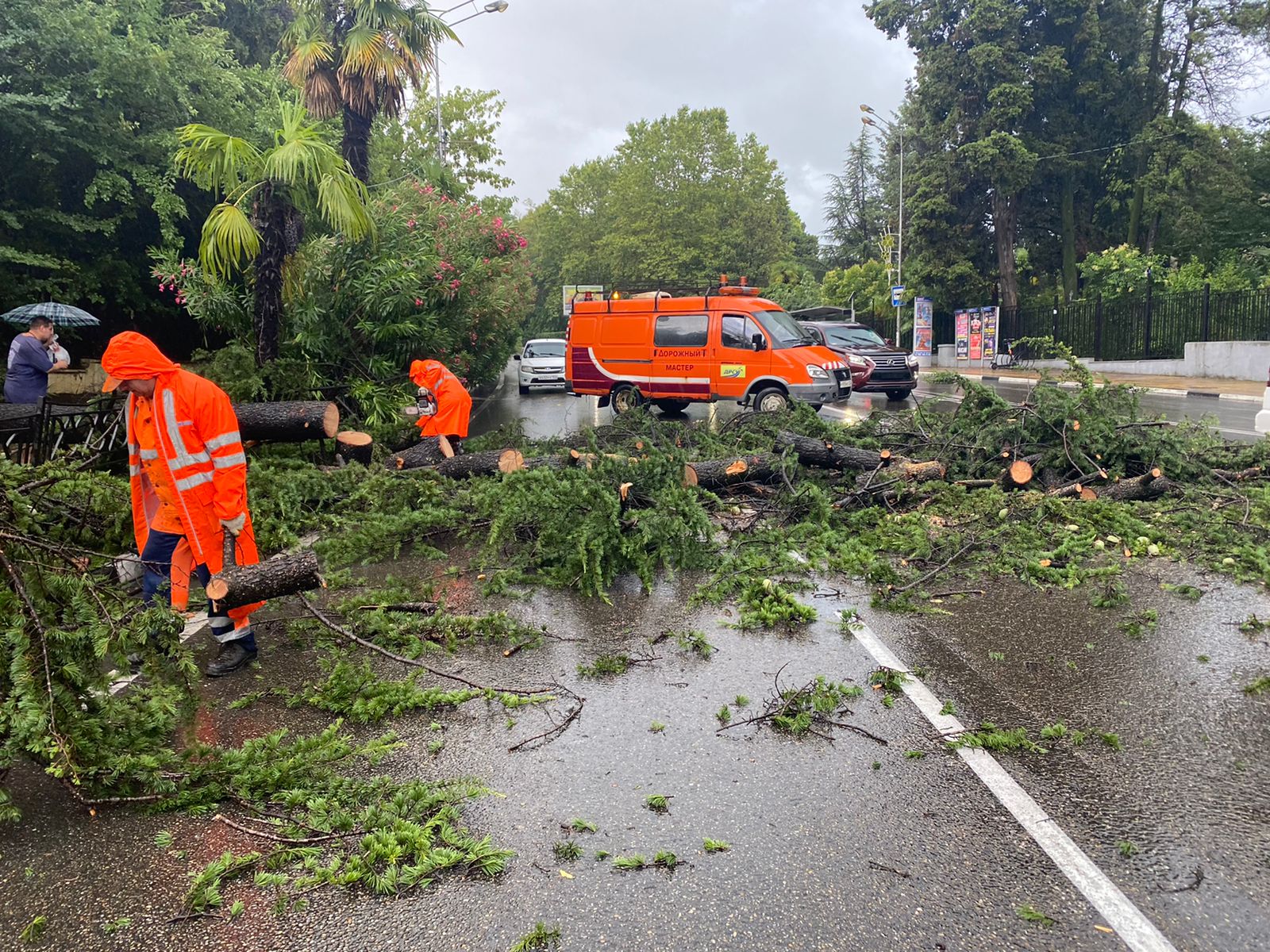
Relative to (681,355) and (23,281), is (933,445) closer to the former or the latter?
(681,355)

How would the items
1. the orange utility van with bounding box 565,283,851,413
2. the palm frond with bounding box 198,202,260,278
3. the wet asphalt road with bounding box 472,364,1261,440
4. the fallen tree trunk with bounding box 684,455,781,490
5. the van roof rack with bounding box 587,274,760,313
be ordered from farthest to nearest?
the van roof rack with bounding box 587,274,760,313 → the orange utility van with bounding box 565,283,851,413 → the wet asphalt road with bounding box 472,364,1261,440 → the palm frond with bounding box 198,202,260,278 → the fallen tree trunk with bounding box 684,455,781,490

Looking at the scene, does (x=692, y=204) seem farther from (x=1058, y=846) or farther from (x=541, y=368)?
(x=1058, y=846)

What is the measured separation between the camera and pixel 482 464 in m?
9.38

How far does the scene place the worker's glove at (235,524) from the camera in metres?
4.95

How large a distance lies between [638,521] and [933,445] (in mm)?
4177

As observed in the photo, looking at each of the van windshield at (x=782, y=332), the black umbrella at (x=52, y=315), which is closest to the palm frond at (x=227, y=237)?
the black umbrella at (x=52, y=315)

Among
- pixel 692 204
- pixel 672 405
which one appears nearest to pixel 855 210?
pixel 692 204

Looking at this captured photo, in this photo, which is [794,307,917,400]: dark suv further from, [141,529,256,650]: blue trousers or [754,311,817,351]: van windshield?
[141,529,256,650]: blue trousers

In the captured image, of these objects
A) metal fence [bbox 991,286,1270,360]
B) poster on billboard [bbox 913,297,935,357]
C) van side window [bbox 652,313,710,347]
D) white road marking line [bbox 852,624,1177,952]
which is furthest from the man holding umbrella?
poster on billboard [bbox 913,297,935,357]

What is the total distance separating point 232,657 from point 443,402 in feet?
18.9

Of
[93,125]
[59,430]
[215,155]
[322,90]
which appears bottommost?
[59,430]

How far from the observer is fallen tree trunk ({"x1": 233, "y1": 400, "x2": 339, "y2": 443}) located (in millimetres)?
9602

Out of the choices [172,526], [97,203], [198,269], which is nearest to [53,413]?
[198,269]

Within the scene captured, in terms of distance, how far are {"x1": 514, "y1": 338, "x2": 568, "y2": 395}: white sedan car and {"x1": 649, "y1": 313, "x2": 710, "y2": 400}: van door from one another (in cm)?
876
